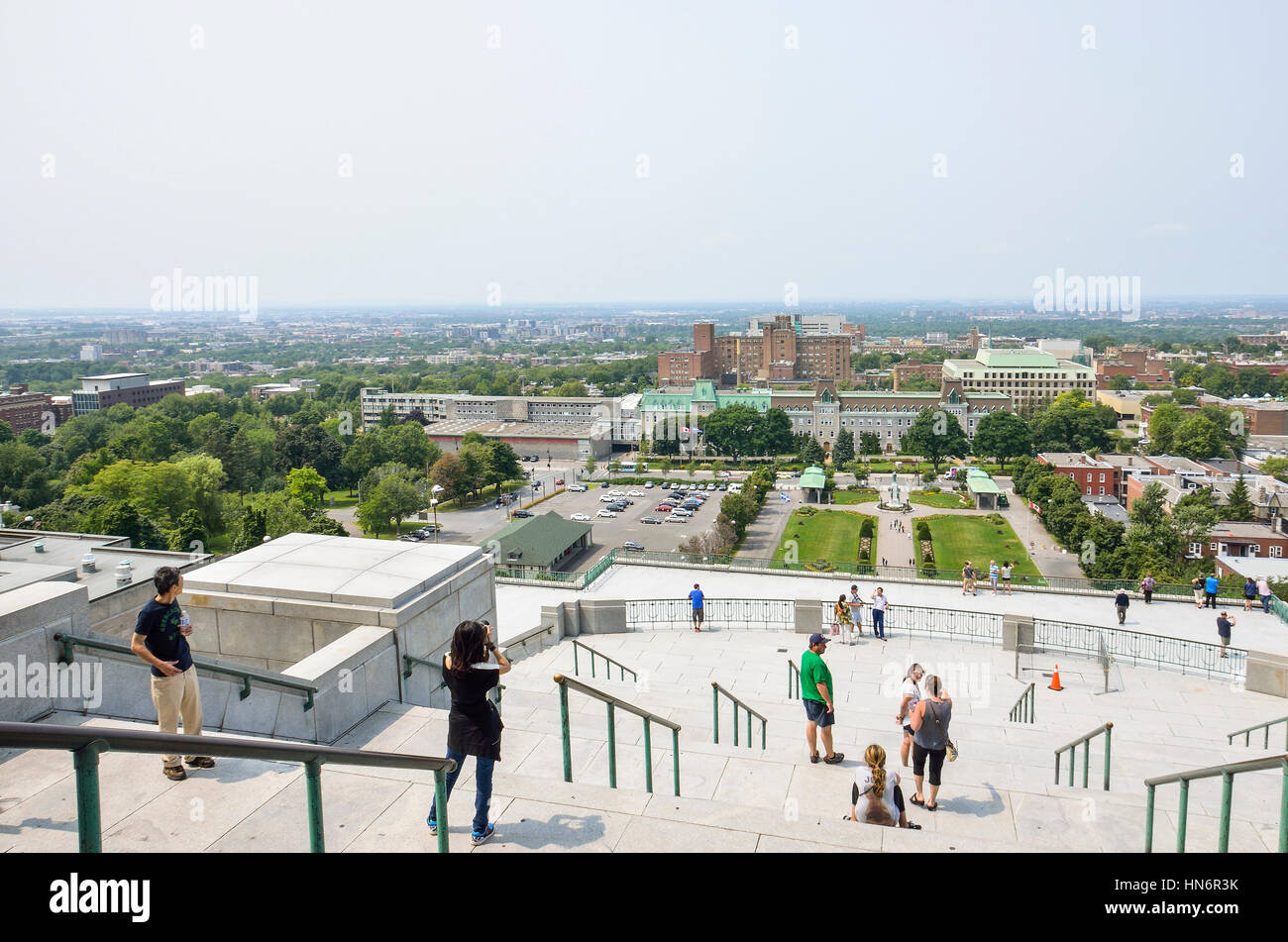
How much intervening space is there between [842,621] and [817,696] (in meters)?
7.01

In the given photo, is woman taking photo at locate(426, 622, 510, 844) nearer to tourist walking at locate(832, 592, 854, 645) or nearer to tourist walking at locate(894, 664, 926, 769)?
tourist walking at locate(894, 664, 926, 769)

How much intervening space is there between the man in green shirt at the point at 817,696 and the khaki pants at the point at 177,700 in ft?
→ 16.1

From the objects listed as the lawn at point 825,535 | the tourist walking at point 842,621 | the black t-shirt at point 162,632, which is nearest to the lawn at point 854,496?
the lawn at point 825,535

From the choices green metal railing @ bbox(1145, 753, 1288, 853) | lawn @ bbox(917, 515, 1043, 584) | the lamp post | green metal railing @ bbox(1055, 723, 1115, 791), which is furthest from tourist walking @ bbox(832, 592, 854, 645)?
the lamp post

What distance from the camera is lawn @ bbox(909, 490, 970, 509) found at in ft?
214

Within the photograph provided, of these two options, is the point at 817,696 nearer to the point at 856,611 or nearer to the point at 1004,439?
the point at 856,611

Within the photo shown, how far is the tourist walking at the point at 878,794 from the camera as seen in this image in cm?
664

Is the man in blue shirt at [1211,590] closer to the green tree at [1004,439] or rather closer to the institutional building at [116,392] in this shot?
the green tree at [1004,439]

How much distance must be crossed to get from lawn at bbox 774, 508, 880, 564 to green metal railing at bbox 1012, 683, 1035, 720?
32.7 m

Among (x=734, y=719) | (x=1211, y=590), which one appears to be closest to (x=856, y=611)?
(x=734, y=719)

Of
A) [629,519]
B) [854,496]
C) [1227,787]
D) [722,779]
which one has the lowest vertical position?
[629,519]

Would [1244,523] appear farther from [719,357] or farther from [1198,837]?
[719,357]

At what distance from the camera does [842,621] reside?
1489 cm
